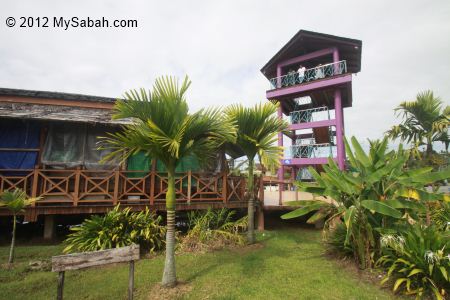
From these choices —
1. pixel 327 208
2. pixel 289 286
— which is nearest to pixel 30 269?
pixel 289 286

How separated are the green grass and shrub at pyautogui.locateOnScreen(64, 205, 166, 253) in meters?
0.62

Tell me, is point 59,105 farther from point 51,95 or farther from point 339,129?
point 339,129

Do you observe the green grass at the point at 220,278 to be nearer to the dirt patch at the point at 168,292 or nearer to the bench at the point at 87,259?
the dirt patch at the point at 168,292

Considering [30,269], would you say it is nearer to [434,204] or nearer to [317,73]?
[434,204]

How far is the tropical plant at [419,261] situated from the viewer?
419 centimetres

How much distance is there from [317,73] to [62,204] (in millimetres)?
16582

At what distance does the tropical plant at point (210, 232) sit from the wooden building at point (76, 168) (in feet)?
1.35

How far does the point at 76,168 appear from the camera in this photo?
875 centimetres

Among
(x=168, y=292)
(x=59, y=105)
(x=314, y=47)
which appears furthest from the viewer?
(x=314, y=47)

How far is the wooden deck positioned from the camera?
7.46 m

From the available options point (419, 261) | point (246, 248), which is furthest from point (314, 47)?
point (419, 261)

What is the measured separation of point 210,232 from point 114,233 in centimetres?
277

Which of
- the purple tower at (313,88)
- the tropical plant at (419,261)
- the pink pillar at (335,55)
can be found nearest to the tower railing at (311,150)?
the purple tower at (313,88)

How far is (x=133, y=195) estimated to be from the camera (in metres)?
8.45
